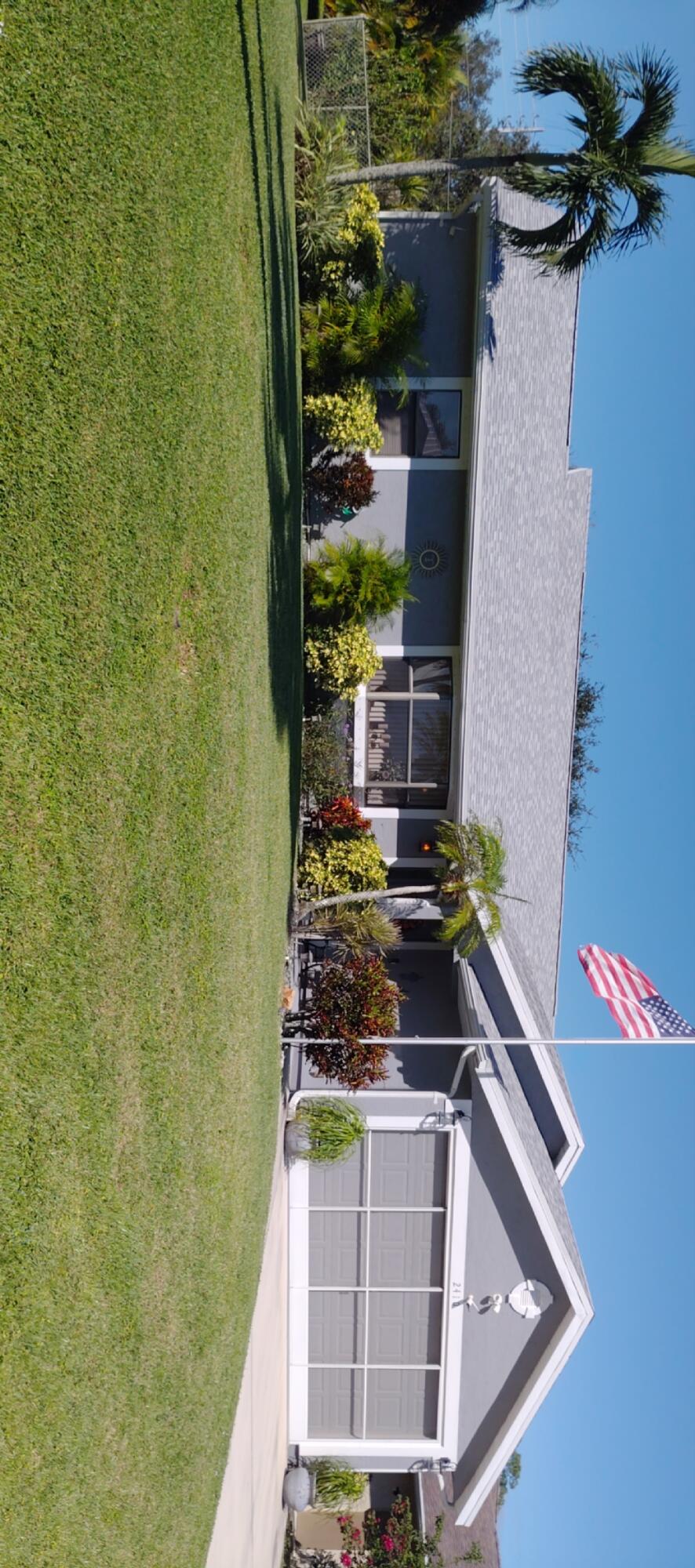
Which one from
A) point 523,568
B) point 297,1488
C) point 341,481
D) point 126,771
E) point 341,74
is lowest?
point 297,1488

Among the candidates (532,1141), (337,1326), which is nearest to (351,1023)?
(532,1141)

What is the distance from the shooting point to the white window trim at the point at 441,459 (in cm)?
1511

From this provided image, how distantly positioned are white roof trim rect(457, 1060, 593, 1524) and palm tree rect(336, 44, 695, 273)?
1048 cm

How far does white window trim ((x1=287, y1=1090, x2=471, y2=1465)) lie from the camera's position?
1402 centimetres

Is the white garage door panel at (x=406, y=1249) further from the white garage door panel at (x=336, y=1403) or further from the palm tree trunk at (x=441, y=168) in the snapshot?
the palm tree trunk at (x=441, y=168)

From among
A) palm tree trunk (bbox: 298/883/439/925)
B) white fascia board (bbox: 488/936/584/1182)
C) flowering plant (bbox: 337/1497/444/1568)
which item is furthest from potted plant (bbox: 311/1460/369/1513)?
palm tree trunk (bbox: 298/883/439/925)

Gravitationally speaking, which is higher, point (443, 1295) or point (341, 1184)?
point (341, 1184)

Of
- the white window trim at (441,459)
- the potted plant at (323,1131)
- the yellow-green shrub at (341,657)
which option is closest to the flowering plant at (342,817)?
the yellow-green shrub at (341,657)

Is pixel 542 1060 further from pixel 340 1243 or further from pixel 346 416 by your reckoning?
pixel 346 416

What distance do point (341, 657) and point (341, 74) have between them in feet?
32.8

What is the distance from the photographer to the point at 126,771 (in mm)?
6102

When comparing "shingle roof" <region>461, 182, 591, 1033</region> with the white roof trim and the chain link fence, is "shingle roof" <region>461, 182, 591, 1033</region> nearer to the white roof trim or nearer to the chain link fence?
the white roof trim

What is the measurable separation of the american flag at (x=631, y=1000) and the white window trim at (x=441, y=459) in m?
7.41

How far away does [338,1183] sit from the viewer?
14.4 m
